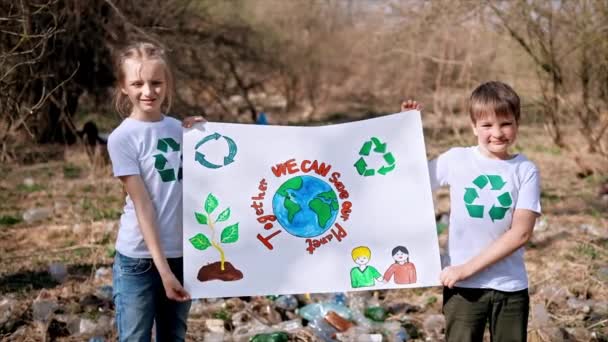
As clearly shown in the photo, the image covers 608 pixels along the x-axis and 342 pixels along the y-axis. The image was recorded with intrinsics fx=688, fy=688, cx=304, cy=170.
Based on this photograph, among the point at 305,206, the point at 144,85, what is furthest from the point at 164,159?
the point at 305,206

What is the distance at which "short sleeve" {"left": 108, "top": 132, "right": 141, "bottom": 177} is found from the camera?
2.46 metres

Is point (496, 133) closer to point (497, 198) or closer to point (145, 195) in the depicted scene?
point (497, 198)

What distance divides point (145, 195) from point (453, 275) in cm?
118

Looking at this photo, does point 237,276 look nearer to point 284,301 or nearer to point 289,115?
point 284,301

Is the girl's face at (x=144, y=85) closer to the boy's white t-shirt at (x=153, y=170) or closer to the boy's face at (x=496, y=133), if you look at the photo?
the boy's white t-shirt at (x=153, y=170)

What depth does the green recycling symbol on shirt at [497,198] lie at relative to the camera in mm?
2568

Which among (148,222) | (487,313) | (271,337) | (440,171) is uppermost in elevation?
(440,171)

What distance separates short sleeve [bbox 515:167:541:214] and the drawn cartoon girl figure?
524 mm

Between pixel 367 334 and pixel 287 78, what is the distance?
15685mm

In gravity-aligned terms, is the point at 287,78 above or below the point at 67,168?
above

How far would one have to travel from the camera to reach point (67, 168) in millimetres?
10430

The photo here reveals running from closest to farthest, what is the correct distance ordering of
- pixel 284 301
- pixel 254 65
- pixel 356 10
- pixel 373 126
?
pixel 373 126
pixel 284 301
pixel 254 65
pixel 356 10

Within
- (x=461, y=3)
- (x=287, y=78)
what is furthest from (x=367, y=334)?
(x=287, y=78)

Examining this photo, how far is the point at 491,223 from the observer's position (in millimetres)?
2578
